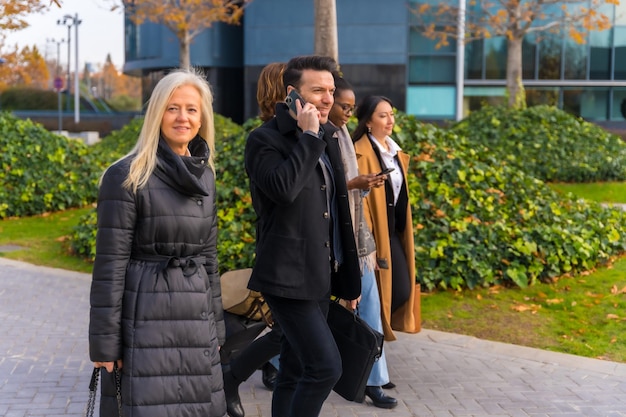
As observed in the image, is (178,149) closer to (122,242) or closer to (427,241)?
(122,242)

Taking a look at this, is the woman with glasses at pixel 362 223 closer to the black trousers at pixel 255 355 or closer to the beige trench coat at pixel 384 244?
the beige trench coat at pixel 384 244

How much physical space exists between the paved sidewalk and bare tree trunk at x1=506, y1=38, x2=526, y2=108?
43.3 feet

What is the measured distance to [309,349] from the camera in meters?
3.71

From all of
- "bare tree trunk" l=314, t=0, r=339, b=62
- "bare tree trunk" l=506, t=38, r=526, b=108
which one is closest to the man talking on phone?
"bare tree trunk" l=314, t=0, r=339, b=62

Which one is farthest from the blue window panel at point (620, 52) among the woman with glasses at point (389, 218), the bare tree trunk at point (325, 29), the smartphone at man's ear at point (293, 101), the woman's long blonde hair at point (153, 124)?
the woman's long blonde hair at point (153, 124)

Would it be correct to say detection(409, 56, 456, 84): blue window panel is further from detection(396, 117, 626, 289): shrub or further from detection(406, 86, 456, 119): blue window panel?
detection(396, 117, 626, 289): shrub

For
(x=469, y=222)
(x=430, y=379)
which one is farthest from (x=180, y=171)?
(x=469, y=222)

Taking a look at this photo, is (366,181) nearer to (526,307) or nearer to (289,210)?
(289,210)

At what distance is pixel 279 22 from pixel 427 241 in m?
27.7

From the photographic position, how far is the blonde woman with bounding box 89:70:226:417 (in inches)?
129

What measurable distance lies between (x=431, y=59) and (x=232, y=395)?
30.7 metres

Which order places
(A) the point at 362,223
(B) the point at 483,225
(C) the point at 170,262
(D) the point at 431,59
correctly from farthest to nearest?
(D) the point at 431,59 → (B) the point at 483,225 → (A) the point at 362,223 → (C) the point at 170,262

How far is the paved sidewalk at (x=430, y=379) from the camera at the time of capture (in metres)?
4.94

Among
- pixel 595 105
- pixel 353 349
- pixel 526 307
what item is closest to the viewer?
pixel 353 349
